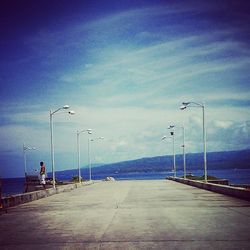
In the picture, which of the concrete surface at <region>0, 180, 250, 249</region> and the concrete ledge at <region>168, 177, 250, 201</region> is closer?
the concrete surface at <region>0, 180, 250, 249</region>

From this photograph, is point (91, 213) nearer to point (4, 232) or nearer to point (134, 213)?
point (134, 213)

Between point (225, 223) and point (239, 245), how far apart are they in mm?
3332

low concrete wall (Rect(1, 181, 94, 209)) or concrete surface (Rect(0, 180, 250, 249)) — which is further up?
concrete surface (Rect(0, 180, 250, 249))

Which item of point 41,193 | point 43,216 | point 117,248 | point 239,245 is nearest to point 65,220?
point 43,216

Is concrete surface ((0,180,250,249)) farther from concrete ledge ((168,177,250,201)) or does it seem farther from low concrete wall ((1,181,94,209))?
concrete ledge ((168,177,250,201))

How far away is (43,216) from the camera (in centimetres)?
1516

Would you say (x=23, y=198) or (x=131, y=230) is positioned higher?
(x=131, y=230)

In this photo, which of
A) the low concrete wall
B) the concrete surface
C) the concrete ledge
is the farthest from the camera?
the concrete ledge

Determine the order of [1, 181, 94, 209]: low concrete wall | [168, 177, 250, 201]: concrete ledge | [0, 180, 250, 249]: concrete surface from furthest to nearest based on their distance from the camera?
[168, 177, 250, 201]: concrete ledge < [1, 181, 94, 209]: low concrete wall < [0, 180, 250, 249]: concrete surface

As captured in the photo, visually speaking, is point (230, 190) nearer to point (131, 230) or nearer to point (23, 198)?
point (23, 198)

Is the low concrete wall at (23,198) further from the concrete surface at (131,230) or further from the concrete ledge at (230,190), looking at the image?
the concrete ledge at (230,190)

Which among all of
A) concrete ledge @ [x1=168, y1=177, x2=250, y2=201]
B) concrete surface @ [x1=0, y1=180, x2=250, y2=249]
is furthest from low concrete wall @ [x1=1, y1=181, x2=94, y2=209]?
concrete ledge @ [x1=168, y1=177, x2=250, y2=201]

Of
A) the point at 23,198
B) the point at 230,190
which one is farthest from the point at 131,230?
the point at 230,190

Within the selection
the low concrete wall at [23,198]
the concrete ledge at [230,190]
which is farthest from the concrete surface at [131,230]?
the concrete ledge at [230,190]
